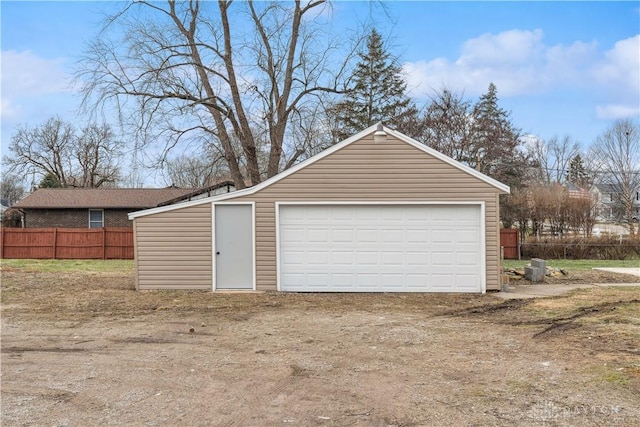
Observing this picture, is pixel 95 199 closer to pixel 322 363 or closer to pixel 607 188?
pixel 322 363

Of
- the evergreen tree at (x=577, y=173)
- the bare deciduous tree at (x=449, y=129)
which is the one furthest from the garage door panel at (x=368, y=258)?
the evergreen tree at (x=577, y=173)

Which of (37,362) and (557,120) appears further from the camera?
(557,120)

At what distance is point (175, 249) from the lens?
1174 centimetres

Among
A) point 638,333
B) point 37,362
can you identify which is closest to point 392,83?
point 638,333

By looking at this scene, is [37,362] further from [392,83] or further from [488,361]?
[392,83]

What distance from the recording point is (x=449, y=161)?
11.2 meters

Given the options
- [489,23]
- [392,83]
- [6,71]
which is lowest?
[6,71]

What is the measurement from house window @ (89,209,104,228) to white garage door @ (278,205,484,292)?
1911 centimetres

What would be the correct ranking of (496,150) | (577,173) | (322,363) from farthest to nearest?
(577,173) < (496,150) < (322,363)

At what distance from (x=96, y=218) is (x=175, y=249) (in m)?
17.9

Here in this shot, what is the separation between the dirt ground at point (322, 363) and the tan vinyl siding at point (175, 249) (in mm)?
1788

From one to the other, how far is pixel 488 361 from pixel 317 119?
16827 millimetres

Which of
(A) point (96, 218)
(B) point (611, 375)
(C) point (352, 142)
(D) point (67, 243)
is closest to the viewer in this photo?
(B) point (611, 375)

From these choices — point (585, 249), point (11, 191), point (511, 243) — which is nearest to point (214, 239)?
point (511, 243)
